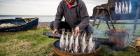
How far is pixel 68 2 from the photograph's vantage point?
279 inches

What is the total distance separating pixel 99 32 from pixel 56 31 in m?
4.82

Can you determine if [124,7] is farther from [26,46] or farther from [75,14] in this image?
[26,46]

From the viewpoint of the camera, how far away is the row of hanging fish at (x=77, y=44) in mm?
6152

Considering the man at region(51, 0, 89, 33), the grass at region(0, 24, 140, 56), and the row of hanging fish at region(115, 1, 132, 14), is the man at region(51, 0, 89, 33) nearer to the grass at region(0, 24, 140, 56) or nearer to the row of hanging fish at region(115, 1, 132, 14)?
the grass at region(0, 24, 140, 56)

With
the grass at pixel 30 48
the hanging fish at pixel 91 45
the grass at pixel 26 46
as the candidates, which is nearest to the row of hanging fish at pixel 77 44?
the hanging fish at pixel 91 45

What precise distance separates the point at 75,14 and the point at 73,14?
0.21 ft

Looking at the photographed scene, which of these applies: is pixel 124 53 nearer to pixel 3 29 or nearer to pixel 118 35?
pixel 118 35

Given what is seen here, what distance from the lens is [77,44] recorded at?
20.2 ft

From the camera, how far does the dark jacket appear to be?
7.14m

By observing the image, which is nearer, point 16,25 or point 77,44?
point 77,44

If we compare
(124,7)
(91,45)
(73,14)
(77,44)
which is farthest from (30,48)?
(124,7)

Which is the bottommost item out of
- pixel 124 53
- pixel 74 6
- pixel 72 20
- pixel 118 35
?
pixel 124 53

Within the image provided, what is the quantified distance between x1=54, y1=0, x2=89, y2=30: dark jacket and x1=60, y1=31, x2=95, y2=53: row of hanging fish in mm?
698

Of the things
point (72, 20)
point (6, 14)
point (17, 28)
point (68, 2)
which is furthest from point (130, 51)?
point (6, 14)
